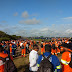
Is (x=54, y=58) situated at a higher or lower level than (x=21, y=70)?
higher

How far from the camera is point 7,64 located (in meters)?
2.41

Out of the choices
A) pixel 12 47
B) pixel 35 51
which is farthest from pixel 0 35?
pixel 35 51

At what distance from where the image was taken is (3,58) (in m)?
2.55

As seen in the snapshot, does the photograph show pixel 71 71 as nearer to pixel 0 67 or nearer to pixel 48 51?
pixel 48 51

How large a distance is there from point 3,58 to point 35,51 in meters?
1.46

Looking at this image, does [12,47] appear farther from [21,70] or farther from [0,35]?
[0,35]

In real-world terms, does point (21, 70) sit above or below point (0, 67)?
below

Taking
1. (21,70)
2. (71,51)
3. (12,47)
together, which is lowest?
(21,70)

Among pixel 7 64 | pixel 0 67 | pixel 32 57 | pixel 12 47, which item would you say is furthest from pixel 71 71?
pixel 12 47

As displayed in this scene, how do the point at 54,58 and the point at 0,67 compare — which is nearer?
the point at 54,58

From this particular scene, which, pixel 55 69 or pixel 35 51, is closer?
pixel 55 69

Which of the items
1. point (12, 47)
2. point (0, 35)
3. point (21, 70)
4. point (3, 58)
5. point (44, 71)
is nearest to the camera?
point (44, 71)

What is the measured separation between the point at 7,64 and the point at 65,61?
1.83 metres

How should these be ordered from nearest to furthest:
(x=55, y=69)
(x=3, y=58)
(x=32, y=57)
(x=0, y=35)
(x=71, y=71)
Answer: (x=55, y=69) → (x=3, y=58) → (x=71, y=71) → (x=32, y=57) → (x=0, y=35)
